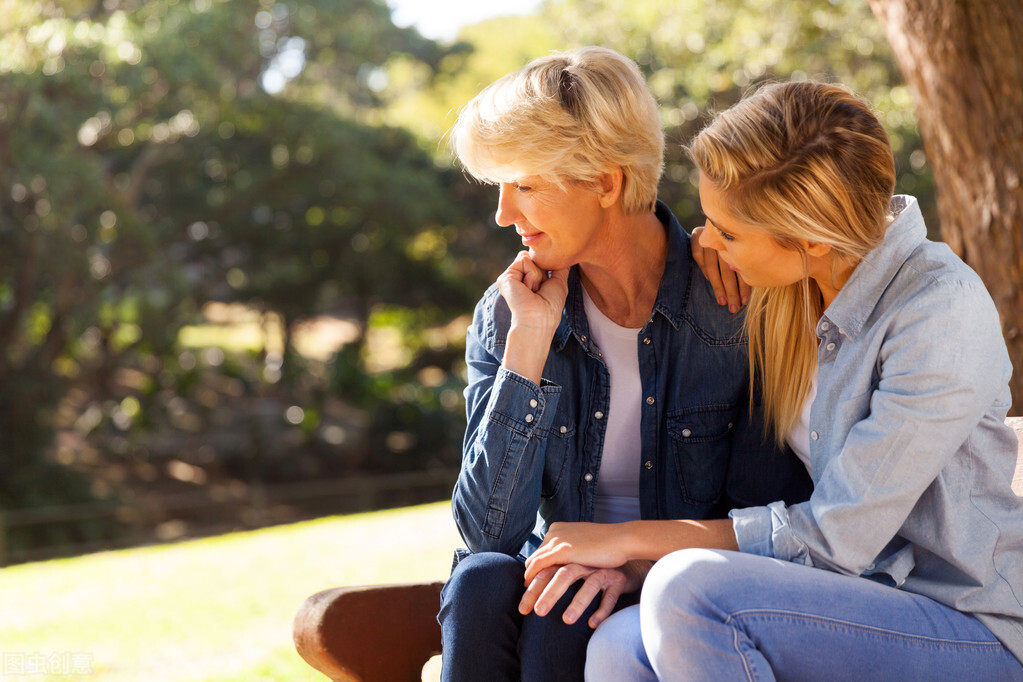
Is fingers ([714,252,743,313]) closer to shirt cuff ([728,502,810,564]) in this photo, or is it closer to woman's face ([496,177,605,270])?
woman's face ([496,177,605,270])

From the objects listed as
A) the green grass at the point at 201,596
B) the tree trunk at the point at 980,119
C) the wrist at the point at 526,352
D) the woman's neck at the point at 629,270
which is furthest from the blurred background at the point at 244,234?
the wrist at the point at 526,352

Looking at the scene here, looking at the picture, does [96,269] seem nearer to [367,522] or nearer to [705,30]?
[367,522]

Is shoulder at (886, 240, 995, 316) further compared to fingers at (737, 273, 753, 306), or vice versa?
fingers at (737, 273, 753, 306)

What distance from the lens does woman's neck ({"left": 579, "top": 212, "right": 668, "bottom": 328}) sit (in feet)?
7.59

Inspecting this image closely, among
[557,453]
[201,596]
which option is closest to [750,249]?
[557,453]

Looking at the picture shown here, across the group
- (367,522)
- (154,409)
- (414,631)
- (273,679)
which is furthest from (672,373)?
(154,409)

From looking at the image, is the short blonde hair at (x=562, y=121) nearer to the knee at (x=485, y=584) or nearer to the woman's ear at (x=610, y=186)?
the woman's ear at (x=610, y=186)

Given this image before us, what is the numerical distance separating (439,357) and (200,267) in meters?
4.66

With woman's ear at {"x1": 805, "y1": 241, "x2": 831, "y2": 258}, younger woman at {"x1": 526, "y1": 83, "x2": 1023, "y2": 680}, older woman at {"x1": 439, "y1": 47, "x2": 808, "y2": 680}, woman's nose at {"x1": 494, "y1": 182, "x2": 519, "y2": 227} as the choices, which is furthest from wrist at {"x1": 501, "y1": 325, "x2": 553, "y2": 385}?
woman's ear at {"x1": 805, "y1": 241, "x2": 831, "y2": 258}

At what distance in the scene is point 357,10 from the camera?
1549 centimetres

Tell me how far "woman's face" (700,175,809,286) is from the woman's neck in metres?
0.46

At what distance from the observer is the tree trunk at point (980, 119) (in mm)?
2779

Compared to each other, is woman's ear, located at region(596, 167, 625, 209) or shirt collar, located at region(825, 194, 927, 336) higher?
woman's ear, located at region(596, 167, 625, 209)

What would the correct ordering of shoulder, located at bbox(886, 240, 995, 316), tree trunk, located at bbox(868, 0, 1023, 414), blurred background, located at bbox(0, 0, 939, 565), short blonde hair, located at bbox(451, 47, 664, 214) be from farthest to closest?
blurred background, located at bbox(0, 0, 939, 565), tree trunk, located at bbox(868, 0, 1023, 414), short blonde hair, located at bbox(451, 47, 664, 214), shoulder, located at bbox(886, 240, 995, 316)
